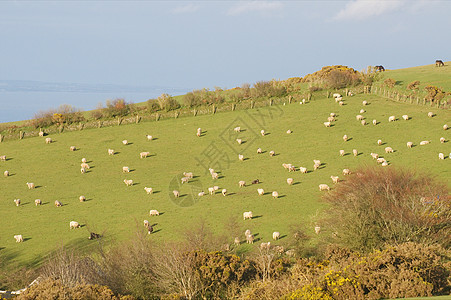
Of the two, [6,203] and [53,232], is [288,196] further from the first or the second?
[6,203]

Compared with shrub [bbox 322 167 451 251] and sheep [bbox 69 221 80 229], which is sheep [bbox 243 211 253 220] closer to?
shrub [bbox 322 167 451 251]

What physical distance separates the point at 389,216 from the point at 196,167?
2644cm

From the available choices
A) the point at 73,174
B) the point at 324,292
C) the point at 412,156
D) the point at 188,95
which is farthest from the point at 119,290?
the point at 188,95

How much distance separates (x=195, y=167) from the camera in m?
53.8

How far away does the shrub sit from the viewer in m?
30.8

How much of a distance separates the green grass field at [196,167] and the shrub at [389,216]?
16.8 ft

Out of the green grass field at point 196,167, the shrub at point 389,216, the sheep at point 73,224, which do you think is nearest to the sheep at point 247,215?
the green grass field at point 196,167

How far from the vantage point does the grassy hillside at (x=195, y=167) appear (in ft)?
131

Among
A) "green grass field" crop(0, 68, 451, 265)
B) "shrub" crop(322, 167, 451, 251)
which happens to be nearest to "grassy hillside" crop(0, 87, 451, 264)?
"green grass field" crop(0, 68, 451, 265)

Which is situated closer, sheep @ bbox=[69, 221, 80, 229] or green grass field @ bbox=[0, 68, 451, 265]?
green grass field @ bbox=[0, 68, 451, 265]

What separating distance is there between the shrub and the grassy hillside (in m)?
4.86

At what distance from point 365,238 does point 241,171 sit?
2131cm

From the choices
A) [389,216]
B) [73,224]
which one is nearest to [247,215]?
[389,216]

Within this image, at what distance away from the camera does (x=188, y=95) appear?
3194 inches
